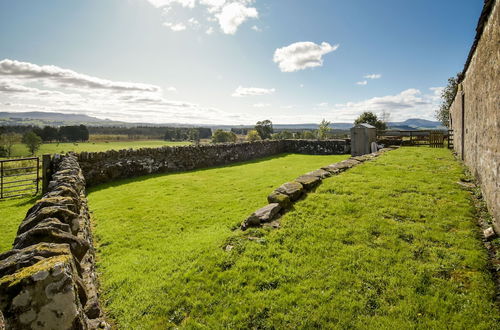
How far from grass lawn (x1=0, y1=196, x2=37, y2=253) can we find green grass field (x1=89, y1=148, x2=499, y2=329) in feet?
6.50

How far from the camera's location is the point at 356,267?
4180 mm

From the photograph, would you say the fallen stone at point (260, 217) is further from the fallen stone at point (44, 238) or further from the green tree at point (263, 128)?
the green tree at point (263, 128)

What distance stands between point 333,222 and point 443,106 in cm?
6290

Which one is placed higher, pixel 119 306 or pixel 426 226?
pixel 426 226

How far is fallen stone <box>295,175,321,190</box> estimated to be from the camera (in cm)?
746

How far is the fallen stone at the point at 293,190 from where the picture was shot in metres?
6.67

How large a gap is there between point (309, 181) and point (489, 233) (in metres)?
4.09

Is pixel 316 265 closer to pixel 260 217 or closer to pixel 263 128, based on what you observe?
pixel 260 217

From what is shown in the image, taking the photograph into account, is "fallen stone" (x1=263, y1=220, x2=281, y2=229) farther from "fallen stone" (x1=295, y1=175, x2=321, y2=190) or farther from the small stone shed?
the small stone shed

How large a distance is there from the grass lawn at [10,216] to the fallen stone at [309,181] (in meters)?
7.74

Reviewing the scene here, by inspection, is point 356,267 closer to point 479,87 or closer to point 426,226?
point 426,226

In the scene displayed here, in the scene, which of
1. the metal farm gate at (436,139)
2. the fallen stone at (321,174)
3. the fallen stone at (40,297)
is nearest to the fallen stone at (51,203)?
the fallen stone at (40,297)

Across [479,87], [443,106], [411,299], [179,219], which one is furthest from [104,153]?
[443,106]

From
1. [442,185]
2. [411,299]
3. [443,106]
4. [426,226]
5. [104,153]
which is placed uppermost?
[443,106]
